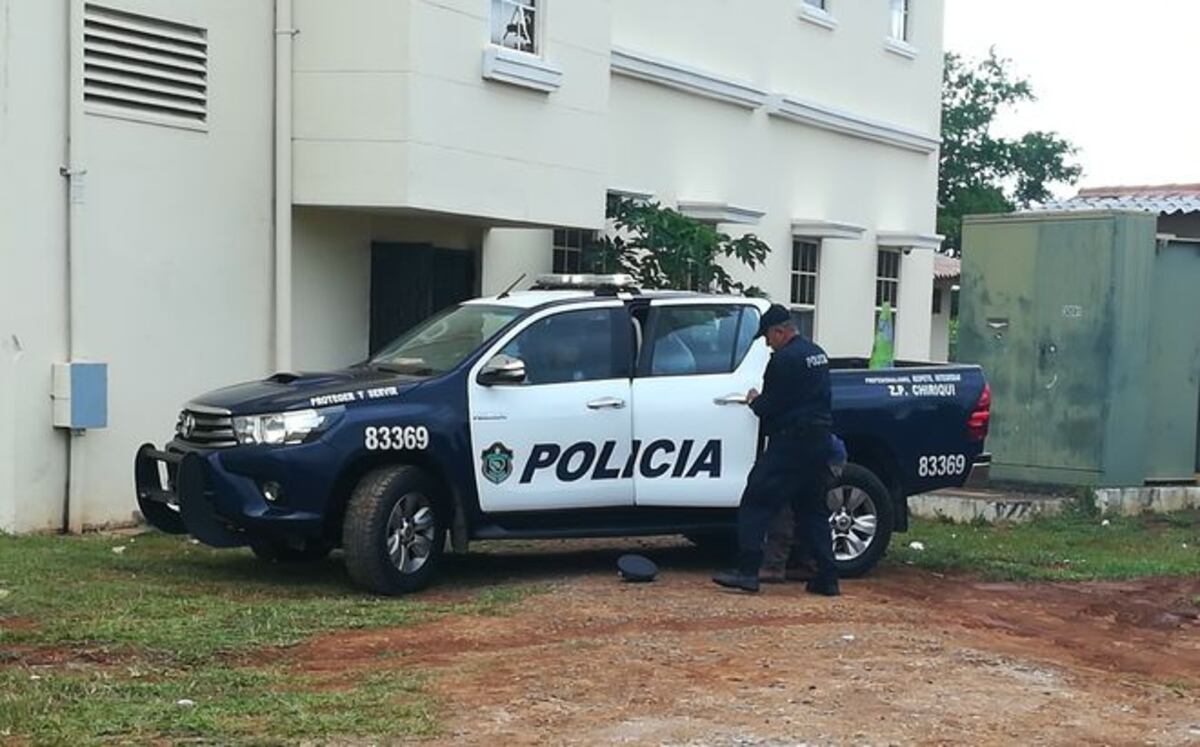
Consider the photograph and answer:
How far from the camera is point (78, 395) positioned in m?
11.9

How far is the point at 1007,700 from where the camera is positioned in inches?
299

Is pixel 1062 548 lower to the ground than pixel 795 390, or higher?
lower

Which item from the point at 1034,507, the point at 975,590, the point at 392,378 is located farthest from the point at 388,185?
the point at 1034,507

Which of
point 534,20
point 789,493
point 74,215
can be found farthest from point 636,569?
point 534,20

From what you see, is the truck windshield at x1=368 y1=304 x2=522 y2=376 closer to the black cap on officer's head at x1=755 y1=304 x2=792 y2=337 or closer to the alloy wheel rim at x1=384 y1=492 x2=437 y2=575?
the alloy wheel rim at x1=384 y1=492 x2=437 y2=575

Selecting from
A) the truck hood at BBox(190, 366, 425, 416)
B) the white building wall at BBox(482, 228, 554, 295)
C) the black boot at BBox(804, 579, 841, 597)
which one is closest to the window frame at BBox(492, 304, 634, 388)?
the truck hood at BBox(190, 366, 425, 416)

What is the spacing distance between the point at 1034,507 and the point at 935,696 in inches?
317

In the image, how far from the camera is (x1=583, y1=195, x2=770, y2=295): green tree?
16.1 meters

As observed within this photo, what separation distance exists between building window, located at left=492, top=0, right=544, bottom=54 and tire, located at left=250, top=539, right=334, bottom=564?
5167 millimetres

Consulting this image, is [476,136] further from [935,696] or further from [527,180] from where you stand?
[935,696]

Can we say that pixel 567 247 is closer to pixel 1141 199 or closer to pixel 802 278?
pixel 802 278

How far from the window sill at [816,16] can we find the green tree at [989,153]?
2962cm

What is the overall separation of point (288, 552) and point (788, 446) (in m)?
3.23

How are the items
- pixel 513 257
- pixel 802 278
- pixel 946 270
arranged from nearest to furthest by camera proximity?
pixel 513 257 < pixel 802 278 < pixel 946 270
